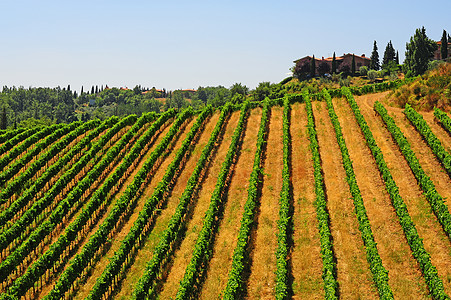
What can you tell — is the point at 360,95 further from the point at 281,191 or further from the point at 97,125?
the point at 97,125

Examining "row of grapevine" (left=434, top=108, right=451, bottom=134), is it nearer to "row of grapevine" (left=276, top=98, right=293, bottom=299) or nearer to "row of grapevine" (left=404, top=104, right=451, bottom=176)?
"row of grapevine" (left=404, top=104, right=451, bottom=176)

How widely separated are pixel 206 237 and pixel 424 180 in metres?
22.5

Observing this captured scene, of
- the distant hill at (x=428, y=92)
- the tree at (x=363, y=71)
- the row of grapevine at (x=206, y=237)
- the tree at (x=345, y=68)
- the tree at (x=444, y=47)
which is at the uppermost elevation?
the tree at (x=444, y=47)

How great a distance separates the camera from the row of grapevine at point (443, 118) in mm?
47562

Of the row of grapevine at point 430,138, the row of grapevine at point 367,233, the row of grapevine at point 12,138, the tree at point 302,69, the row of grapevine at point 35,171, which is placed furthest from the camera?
the tree at point 302,69

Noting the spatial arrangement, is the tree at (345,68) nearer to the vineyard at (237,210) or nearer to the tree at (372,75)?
the tree at (372,75)

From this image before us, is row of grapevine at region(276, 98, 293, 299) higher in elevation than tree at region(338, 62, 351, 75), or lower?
lower

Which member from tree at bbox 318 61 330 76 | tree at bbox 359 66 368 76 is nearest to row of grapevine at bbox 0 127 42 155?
tree at bbox 318 61 330 76

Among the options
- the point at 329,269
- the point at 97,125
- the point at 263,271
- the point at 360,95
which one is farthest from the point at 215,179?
the point at 360,95

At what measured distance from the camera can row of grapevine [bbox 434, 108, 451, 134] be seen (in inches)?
1873

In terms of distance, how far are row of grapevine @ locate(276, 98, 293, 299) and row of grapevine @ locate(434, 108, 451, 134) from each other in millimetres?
20384

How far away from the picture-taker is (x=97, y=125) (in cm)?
6538

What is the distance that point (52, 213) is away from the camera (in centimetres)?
3906

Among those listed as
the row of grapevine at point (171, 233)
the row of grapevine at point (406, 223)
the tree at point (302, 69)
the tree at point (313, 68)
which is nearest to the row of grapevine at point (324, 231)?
the row of grapevine at point (406, 223)
